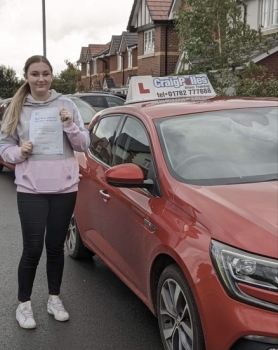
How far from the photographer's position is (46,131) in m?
3.70

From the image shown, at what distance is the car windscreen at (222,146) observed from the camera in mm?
3398

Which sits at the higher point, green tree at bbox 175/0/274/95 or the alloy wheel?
green tree at bbox 175/0/274/95

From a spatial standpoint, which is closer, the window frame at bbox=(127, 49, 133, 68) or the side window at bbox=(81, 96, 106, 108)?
the side window at bbox=(81, 96, 106, 108)

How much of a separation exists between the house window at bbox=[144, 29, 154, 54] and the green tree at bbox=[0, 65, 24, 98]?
78.6 feet

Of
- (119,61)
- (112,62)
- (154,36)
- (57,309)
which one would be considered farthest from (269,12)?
(112,62)

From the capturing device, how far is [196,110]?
401cm

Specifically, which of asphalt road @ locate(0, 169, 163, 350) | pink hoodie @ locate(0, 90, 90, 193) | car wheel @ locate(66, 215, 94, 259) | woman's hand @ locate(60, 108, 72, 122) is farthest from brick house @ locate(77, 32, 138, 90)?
woman's hand @ locate(60, 108, 72, 122)

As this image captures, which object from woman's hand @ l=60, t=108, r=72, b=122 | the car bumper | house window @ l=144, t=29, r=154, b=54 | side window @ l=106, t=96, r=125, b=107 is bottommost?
the car bumper

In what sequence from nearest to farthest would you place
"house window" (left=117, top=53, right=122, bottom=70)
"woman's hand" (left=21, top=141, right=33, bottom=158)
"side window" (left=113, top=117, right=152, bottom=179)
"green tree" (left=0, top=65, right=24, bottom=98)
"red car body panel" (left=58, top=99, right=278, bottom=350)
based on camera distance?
"red car body panel" (left=58, top=99, right=278, bottom=350) → "woman's hand" (left=21, top=141, right=33, bottom=158) → "side window" (left=113, top=117, right=152, bottom=179) → "house window" (left=117, top=53, right=122, bottom=70) → "green tree" (left=0, top=65, right=24, bottom=98)

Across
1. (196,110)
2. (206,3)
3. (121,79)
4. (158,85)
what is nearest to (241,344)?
(196,110)

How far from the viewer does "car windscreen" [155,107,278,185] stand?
3398 mm

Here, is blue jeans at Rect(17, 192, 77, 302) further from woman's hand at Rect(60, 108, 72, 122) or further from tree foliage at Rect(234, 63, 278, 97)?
tree foliage at Rect(234, 63, 278, 97)

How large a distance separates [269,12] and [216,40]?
25.7 ft

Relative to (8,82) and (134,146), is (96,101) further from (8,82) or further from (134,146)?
(8,82)
